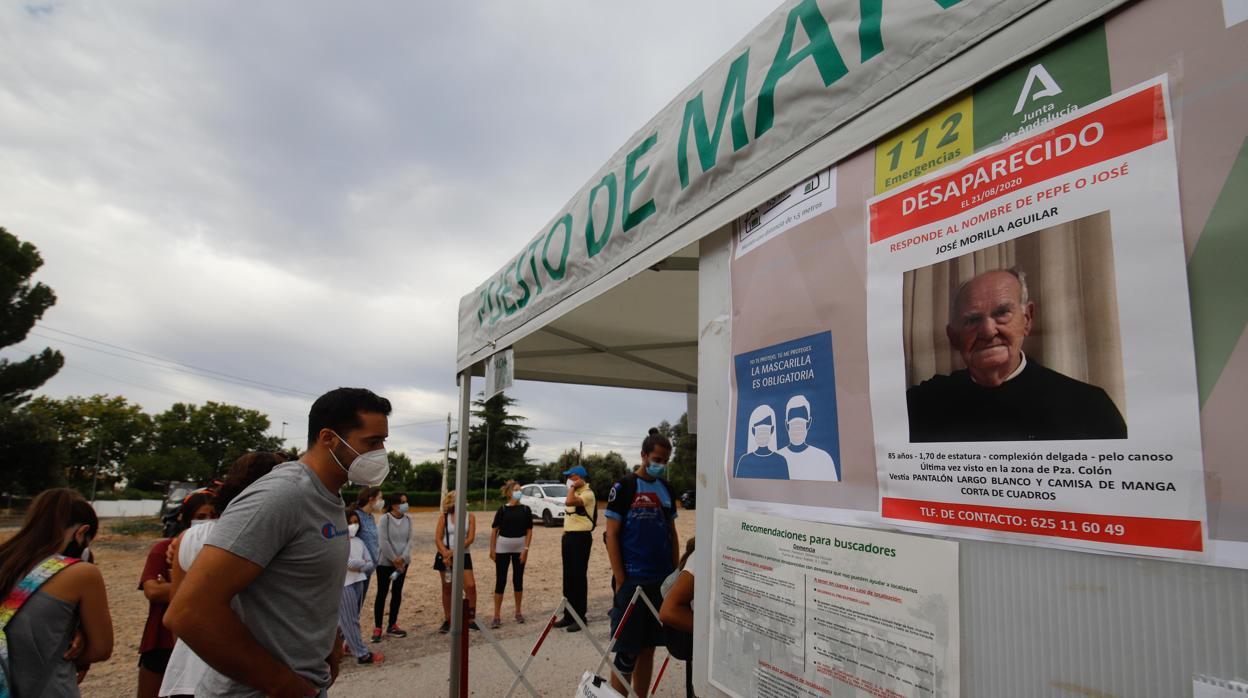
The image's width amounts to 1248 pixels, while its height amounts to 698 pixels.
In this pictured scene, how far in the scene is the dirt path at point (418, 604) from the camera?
627 centimetres

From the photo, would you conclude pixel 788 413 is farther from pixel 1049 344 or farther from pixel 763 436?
pixel 1049 344

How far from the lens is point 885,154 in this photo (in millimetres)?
1354

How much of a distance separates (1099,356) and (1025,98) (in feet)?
1.60

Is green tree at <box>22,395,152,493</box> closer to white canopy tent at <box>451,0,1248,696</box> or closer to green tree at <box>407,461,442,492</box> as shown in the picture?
green tree at <box>407,461,442,492</box>

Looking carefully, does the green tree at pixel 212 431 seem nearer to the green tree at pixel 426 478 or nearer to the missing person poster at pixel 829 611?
the green tree at pixel 426 478

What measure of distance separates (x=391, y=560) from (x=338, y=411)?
5.64 m

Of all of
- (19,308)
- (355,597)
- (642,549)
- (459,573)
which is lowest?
(355,597)

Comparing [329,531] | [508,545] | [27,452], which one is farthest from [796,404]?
[27,452]

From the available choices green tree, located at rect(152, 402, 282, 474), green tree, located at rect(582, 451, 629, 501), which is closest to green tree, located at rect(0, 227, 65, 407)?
green tree, located at rect(152, 402, 282, 474)

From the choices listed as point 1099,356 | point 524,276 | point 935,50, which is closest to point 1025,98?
point 935,50

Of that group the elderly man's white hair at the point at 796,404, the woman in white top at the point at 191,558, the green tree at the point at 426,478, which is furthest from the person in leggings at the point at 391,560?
the green tree at the point at 426,478

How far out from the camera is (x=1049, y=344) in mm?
997

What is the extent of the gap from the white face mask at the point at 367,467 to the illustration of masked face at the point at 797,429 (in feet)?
5.46

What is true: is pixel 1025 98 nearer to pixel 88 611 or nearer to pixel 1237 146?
pixel 1237 146
